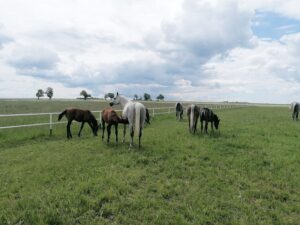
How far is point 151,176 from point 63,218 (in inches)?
114

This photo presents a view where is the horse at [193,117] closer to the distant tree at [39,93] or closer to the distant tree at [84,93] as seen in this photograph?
the distant tree at [84,93]

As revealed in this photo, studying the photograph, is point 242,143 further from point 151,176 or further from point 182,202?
point 182,202

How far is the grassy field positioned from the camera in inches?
221

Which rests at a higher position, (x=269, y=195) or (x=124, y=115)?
(x=124, y=115)

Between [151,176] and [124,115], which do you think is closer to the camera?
[151,176]

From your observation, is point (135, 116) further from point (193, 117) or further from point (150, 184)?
point (193, 117)

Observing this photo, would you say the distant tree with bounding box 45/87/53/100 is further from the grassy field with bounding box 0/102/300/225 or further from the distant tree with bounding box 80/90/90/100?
the grassy field with bounding box 0/102/300/225

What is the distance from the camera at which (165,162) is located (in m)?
9.11

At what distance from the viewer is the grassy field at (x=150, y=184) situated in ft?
18.4

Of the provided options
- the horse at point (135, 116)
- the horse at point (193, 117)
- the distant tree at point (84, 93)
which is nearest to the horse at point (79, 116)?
the horse at point (135, 116)

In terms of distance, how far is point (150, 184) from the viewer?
7.18 meters

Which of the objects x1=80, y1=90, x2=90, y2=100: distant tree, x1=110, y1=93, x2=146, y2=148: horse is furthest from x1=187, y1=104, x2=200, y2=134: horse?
x1=80, y1=90, x2=90, y2=100: distant tree

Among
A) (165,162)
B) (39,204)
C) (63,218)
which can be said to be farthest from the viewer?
(165,162)

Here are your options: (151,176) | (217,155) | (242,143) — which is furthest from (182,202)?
(242,143)
